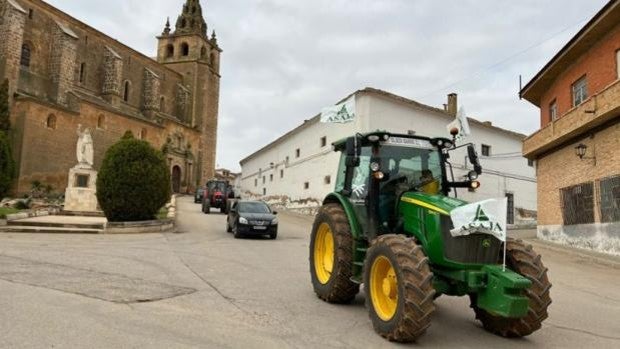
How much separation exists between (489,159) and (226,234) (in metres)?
22.2

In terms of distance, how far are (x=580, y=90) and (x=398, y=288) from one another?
1701 centimetres

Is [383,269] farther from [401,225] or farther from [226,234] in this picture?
[226,234]

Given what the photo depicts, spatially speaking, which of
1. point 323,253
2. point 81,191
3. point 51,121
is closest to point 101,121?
point 51,121

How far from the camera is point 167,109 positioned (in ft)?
180

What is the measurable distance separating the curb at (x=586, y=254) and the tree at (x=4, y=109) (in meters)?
31.3

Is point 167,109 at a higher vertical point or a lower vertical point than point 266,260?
higher

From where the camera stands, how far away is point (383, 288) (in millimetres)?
5188

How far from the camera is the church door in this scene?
165 ft

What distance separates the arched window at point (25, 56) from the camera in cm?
3585

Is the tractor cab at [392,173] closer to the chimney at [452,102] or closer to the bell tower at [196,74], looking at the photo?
the chimney at [452,102]

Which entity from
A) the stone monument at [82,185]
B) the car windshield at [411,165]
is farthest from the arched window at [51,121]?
the car windshield at [411,165]

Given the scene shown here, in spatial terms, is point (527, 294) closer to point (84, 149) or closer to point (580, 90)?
point (580, 90)

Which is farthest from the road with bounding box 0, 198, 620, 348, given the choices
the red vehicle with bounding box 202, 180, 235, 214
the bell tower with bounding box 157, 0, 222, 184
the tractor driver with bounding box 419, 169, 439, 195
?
the bell tower with bounding box 157, 0, 222, 184

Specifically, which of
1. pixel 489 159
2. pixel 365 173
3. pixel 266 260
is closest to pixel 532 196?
pixel 489 159
